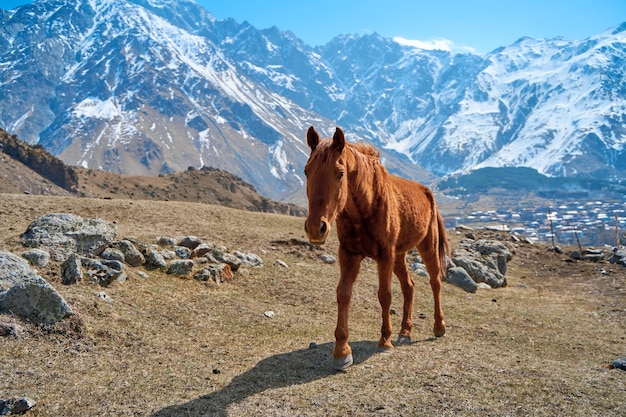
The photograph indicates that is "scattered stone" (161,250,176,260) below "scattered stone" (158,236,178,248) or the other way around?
below

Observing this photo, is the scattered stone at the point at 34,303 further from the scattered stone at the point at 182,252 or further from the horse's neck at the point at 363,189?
the scattered stone at the point at 182,252

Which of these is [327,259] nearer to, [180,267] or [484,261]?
[180,267]

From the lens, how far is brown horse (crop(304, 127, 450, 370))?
757 cm

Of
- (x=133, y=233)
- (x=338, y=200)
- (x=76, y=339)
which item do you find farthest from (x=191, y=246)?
(x=338, y=200)

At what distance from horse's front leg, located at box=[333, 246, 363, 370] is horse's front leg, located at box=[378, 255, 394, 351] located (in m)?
0.50

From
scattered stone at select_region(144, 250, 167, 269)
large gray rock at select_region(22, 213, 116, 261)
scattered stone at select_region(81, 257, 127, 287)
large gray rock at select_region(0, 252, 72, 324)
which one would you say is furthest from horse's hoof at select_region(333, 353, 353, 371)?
large gray rock at select_region(22, 213, 116, 261)

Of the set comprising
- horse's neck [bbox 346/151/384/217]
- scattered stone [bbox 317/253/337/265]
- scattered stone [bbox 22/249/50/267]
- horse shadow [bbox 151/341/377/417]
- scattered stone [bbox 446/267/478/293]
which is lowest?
scattered stone [bbox 446/267/478/293]

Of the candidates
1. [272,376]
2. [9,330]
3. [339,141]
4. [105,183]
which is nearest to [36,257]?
[9,330]

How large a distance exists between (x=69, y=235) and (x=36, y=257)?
6.36ft

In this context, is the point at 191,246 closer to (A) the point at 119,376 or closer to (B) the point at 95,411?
(A) the point at 119,376

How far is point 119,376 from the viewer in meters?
7.97

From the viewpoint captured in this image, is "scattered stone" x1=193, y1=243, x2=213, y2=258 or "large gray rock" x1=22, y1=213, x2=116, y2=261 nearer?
"large gray rock" x1=22, y1=213, x2=116, y2=261

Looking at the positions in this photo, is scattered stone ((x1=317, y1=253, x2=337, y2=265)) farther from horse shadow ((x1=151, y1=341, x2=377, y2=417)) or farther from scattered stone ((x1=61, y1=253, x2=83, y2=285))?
scattered stone ((x1=61, y1=253, x2=83, y2=285))

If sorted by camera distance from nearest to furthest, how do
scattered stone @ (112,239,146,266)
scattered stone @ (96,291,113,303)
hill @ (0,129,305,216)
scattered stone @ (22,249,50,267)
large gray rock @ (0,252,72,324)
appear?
large gray rock @ (0,252,72,324)
scattered stone @ (96,291,113,303)
scattered stone @ (22,249,50,267)
scattered stone @ (112,239,146,266)
hill @ (0,129,305,216)
